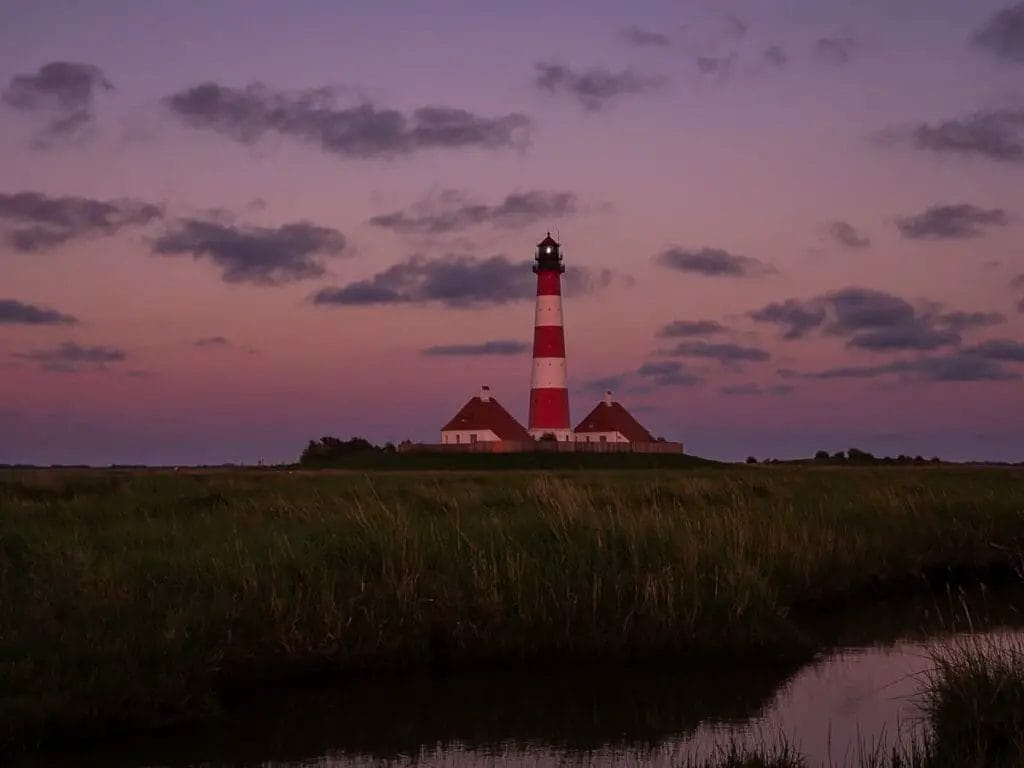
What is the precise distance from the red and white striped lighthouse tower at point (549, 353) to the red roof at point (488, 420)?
1.59m

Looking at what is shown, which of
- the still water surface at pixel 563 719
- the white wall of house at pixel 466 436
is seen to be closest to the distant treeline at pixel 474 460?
the white wall of house at pixel 466 436

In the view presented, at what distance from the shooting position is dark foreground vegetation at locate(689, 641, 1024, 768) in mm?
8002

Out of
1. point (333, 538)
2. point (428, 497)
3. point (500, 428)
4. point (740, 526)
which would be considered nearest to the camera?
point (333, 538)

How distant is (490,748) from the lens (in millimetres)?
10039

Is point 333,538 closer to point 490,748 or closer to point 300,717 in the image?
point 300,717

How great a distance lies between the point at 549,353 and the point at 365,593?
142 ft

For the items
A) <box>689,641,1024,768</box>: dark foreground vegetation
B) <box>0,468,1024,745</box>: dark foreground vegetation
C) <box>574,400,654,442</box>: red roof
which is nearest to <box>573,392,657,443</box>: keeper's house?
<box>574,400,654,442</box>: red roof

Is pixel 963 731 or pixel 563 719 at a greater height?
pixel 963 731

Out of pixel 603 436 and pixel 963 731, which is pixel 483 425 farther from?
pixel 963 731

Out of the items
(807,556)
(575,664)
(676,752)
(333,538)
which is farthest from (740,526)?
(676,752)

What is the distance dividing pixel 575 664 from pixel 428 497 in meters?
9.57

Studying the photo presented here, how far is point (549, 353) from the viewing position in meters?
55.6

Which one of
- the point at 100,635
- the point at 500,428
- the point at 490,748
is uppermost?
the point at 500,428

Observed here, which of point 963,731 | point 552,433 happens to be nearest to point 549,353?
point 552,433
